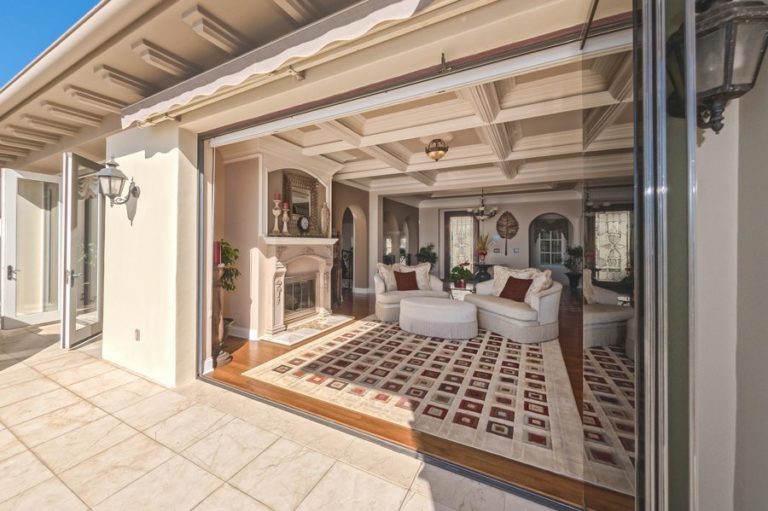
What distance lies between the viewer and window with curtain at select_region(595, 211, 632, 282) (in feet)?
3.16

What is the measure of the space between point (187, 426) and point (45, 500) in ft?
2.13

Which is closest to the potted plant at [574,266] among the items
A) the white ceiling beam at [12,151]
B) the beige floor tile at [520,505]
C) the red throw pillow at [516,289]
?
the red throw pillow at [516,289]

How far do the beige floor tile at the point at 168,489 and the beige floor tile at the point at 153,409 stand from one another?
58 centimetres

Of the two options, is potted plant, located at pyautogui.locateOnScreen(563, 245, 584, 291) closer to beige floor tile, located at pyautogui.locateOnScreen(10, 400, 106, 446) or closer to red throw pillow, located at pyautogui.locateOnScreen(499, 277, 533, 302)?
red throw pillow, located at pyautogui.locateOnScreen(499, 277, 533, 302)

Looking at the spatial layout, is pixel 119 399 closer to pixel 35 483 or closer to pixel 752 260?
pixel 35 483

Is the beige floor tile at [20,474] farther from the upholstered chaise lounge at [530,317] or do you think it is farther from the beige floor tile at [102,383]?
the upholstered chaise lounge at [530,317]

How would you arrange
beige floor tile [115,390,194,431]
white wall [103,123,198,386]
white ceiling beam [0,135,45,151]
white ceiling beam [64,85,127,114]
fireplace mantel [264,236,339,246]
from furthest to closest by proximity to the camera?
fireplace mantel [264,236,339,246] → white ceiling beam [0,135,45,151] → white wall [103,123,198,386] → white ceiling beam [64,85,127,114] → beige floor tile [115,390,194,431]

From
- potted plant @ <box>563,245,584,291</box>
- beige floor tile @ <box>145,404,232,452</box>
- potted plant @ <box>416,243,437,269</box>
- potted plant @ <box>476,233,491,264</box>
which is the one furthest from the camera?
potted plant @ <box>416,243,437,269</box>

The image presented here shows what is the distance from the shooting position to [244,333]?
3887 millimetres

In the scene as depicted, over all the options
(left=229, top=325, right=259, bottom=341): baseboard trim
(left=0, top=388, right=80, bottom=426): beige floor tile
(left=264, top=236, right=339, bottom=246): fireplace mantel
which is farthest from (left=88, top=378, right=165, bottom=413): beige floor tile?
(left=264, top=236, right=339, bottom=246): fireplace mantel

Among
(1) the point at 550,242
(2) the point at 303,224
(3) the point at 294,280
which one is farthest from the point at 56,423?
(1) the point at 550,242

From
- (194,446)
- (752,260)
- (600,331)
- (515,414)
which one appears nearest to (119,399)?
(194,446)

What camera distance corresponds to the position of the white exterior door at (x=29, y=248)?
12.8ft

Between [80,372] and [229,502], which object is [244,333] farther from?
[229,502]
